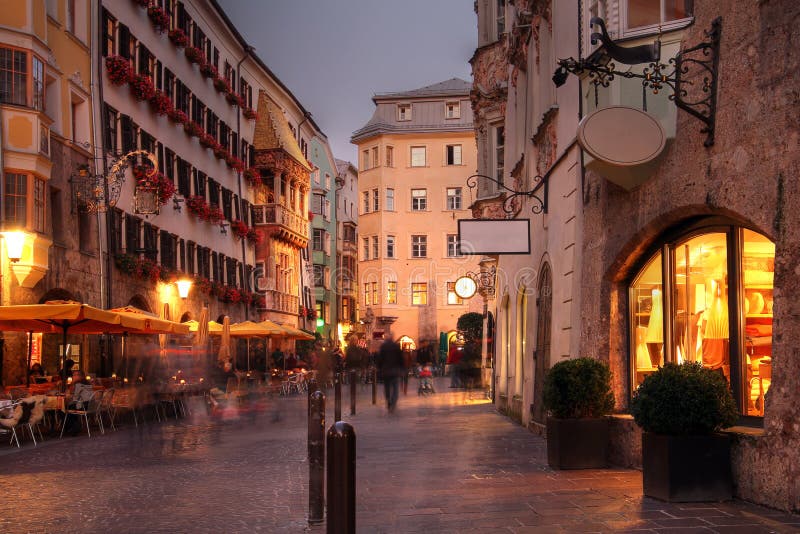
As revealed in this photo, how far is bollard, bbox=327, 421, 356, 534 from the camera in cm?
561

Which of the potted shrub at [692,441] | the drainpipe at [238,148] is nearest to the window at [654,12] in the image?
the potted shrub at [692,441]

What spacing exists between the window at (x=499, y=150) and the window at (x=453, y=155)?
151 ft

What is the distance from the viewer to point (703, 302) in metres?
11.0

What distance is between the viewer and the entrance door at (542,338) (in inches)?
696

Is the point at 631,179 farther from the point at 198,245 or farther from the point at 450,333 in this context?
the point at 450,333

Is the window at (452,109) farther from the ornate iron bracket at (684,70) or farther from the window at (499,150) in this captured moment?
the ornate iron bracket at (684,70)

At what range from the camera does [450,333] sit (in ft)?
240

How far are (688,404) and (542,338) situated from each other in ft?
30.8

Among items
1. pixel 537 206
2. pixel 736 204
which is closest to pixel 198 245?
pixel 537 206

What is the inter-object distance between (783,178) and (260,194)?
4464 centimetres

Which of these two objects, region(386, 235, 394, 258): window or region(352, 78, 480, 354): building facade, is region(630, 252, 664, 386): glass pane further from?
region(386, 235, 394, 258): window

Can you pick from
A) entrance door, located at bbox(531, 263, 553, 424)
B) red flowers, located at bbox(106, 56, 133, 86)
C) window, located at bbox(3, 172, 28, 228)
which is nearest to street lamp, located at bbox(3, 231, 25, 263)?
window, located at bbox(3, 172, 28, 228)

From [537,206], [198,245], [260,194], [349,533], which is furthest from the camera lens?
[260,194]

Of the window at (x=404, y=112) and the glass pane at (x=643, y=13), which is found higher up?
the window at (x=404, y=112)
